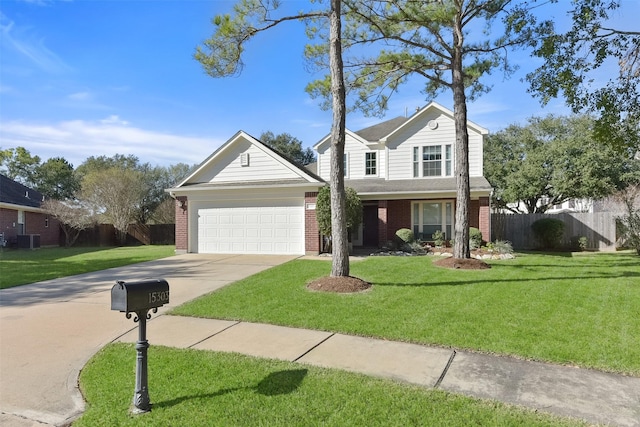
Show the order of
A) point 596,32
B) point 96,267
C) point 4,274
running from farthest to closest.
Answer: point 96,267 < point 4,274 < point 596,32

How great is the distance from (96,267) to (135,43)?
23.1ft

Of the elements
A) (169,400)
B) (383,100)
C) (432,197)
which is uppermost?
(383,100)

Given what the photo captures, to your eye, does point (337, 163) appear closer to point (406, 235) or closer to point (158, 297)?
point (158, 297)

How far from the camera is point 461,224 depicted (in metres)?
11.8

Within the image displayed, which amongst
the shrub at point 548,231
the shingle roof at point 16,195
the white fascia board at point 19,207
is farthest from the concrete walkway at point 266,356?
the shingle roof at point 16,195

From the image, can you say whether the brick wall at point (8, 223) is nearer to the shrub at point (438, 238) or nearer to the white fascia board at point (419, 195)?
the white fascia board at point (419, 195)

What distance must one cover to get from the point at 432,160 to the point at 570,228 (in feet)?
24.6

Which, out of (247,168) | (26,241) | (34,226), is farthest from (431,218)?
A: (34,226)

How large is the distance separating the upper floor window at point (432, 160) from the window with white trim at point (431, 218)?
145 cm

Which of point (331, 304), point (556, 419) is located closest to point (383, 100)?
point (331, 304)

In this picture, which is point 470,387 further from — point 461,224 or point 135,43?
point 135,43

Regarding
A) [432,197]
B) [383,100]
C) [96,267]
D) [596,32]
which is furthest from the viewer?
[432,197]

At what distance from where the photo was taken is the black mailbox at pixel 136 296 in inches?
129

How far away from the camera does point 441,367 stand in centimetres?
415
